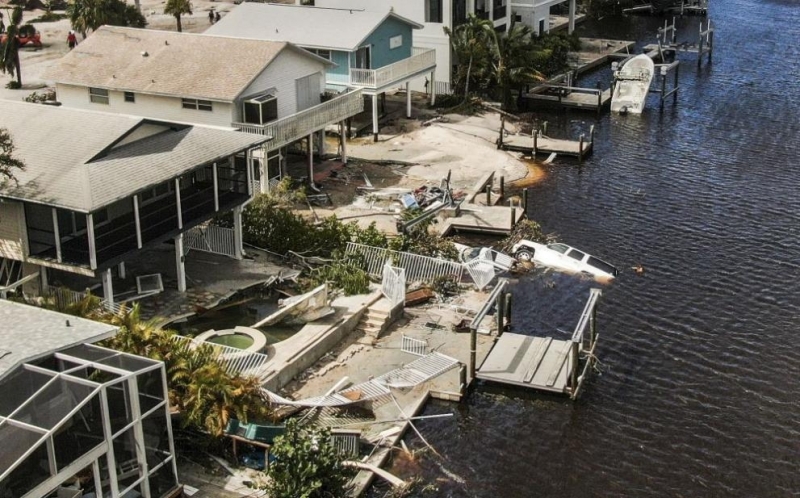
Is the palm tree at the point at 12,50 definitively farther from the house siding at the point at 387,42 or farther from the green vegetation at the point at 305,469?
the green vegetation at the point at 305,469

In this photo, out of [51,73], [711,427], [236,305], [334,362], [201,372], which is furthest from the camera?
[51,73]

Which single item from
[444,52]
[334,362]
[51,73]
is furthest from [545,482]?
[444,52]

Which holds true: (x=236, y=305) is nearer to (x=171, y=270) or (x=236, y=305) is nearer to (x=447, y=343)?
(x=171, y=270)

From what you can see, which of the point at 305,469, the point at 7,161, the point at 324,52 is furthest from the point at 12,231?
the point at 324,52

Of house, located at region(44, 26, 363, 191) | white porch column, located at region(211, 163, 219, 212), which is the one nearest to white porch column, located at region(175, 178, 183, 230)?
white porch column, located at region(211, 163, 219, 212)

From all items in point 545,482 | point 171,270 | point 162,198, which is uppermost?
point 162,198

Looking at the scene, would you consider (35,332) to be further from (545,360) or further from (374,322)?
(545,360)

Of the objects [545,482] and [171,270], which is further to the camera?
[171,270]
